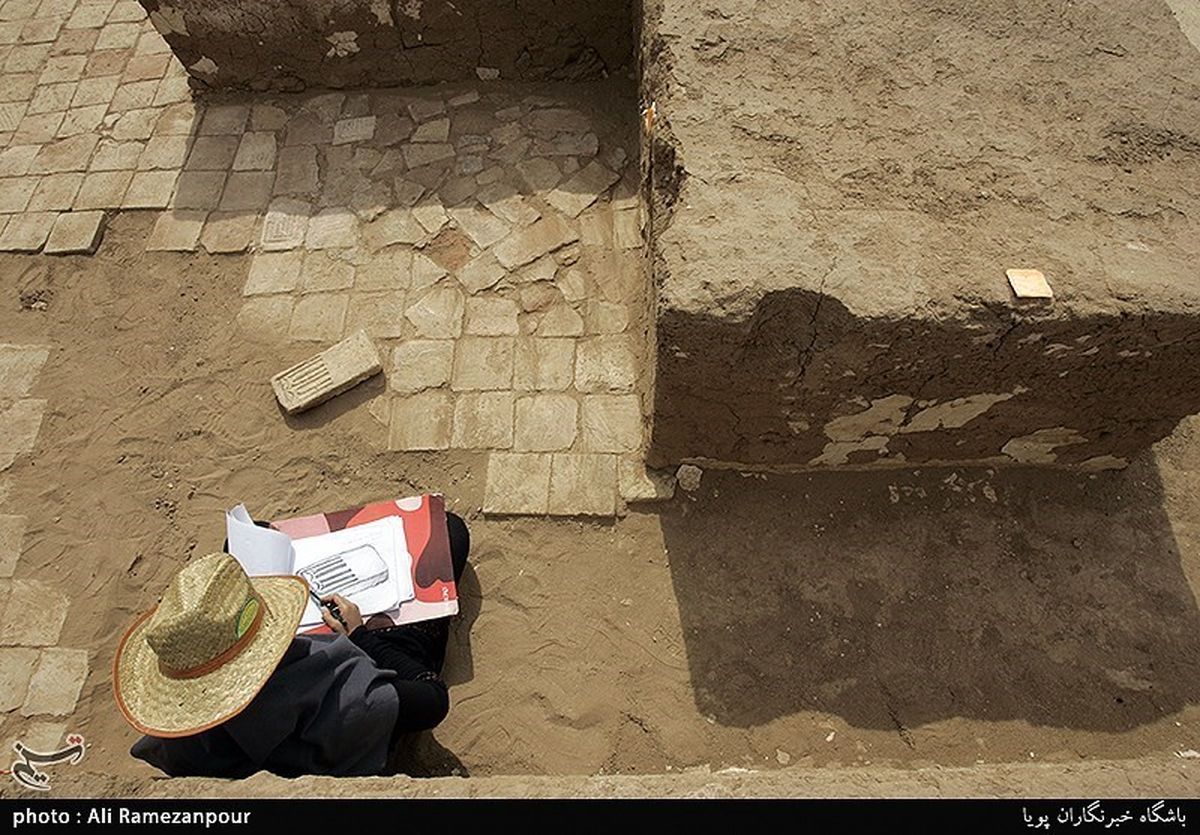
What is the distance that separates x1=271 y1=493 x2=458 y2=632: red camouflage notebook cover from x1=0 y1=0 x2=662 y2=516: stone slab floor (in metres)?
0.35

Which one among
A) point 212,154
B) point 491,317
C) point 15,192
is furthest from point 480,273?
point 15,192

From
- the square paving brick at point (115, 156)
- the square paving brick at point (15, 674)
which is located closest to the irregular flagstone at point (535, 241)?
the square paving brick at point (115, 156)

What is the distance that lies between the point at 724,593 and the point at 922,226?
5.73 feet

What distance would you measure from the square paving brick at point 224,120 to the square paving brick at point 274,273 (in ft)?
3.90

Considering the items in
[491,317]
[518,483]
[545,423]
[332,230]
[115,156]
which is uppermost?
[115,156]

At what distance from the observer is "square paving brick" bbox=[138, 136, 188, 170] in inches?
195

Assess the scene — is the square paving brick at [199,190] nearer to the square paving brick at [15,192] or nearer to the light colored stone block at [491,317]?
the square paving brick at [15,192]

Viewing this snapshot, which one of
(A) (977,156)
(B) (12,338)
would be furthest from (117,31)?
(A) (977,156)

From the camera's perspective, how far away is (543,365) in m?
4.06

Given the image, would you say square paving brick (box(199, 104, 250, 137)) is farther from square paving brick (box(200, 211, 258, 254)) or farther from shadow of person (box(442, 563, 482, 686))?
shadow of person (box(442, 563, 482, 686))

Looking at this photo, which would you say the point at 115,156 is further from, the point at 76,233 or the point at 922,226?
the point at 922,226

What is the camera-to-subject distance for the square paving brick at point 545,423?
12.5 feet

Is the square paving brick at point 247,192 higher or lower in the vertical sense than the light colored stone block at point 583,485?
higher

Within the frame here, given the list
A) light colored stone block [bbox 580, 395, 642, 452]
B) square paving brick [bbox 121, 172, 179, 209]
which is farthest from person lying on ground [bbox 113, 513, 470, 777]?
square paving brick [bbox 121, 172, 179, 209]
